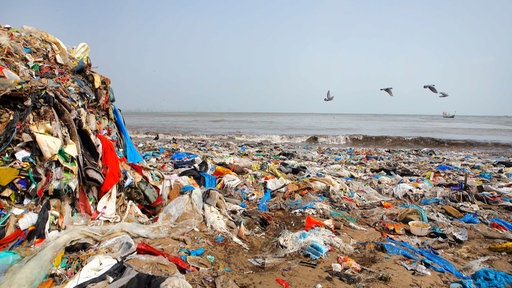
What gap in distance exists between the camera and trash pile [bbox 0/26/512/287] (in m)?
3.10

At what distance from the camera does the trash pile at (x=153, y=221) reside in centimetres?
310

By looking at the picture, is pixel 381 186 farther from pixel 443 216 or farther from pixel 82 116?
pixel 82 116

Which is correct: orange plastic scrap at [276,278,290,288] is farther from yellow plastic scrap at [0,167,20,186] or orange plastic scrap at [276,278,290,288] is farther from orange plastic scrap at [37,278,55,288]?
yellow plastic scrap at [0,167,20,186]

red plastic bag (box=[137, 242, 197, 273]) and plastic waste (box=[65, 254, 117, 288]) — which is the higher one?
plastic waste (box=[65, 254, 117, 288])

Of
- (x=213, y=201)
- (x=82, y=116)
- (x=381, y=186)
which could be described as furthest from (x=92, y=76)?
(x=381, y=186)

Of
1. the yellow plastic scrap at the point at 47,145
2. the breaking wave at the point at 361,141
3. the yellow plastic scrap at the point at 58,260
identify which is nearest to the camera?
the yellow plastic scrap at the point at 58,260

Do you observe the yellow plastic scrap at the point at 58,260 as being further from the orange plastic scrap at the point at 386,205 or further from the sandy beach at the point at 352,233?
the orange plastic scrap at the point at 386,205

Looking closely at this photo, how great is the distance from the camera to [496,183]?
799 cm

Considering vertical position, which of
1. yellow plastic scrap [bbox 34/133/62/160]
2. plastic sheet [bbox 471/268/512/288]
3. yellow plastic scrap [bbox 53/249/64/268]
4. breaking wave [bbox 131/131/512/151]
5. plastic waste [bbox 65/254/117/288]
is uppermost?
yellow plastic scrap [bbox 34/133/62/160]

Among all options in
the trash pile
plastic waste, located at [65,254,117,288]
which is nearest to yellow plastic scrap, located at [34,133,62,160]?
the trash pile

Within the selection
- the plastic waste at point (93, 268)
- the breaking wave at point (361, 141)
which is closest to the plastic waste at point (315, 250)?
the plastic waste at point (93, 268)

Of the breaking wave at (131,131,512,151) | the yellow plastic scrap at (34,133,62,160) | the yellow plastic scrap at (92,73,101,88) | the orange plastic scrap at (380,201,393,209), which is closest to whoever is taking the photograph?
the yellow plastic scrap at (34,133,62,160)

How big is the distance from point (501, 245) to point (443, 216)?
1278 millimetres

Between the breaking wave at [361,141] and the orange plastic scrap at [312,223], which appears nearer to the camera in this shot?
the orange plastic scrap at [312,223]
